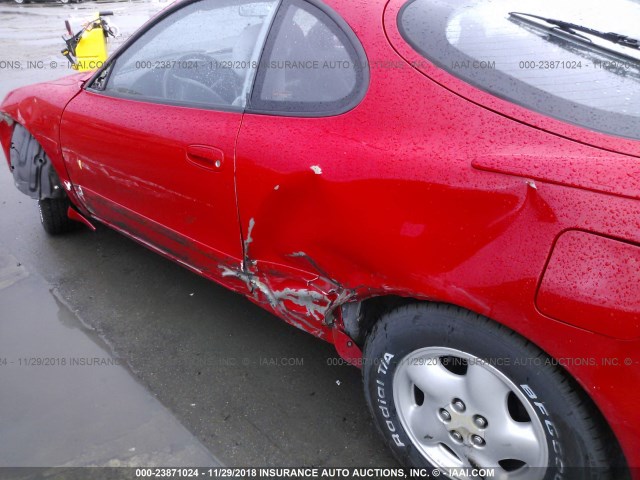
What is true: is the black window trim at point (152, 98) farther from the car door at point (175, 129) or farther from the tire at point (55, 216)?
the tire at point (55, 216)

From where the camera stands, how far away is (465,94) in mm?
1614

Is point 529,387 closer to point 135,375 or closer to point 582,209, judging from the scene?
point 582,209

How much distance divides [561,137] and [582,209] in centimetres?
24

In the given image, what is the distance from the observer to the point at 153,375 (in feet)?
8.08

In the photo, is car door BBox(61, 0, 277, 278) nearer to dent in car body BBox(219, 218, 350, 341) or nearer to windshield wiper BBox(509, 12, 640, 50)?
dent in car body BBox(219, 218, 350, 341)

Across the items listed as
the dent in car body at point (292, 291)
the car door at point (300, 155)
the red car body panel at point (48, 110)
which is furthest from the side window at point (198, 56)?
the dent in car body at point (292, 291)

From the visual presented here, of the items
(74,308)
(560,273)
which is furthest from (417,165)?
(74,308)

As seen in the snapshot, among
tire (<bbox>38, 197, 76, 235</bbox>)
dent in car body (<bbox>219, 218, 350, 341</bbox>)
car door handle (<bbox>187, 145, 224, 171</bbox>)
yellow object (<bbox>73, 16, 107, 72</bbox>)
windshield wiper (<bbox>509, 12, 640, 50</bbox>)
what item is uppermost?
windshield wiper (<bbox>509, 12, 640, 50</bbox>)

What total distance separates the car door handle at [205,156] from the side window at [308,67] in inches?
8.9

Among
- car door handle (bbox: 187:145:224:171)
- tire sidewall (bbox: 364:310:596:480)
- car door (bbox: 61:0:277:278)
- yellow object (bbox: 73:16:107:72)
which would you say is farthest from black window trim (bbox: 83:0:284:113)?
yellow object (bbox: 73:16:107:72)

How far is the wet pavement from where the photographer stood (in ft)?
6.93

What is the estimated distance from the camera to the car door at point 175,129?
2.15 meters

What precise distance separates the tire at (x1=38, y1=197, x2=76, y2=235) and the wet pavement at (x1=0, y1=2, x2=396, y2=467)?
0.59ft

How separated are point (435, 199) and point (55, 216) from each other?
9.35 feet
